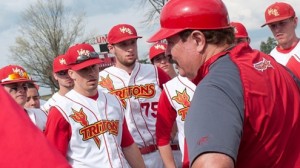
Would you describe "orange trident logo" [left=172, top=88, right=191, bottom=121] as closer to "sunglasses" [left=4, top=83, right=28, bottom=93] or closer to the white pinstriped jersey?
the white pinstriped jersey

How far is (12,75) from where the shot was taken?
212 inches

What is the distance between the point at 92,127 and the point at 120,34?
193 cm

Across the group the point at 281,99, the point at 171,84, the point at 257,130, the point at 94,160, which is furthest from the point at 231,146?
the point at 171,84

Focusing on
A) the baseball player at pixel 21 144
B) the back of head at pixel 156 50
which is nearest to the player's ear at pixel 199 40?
the baseball player at pixel 21 144

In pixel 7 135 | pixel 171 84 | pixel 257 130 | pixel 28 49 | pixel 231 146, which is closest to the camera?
pixel 7 135

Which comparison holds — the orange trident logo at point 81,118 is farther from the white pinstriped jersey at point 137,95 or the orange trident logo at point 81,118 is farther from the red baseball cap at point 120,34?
the red baseball cap at point 120,34

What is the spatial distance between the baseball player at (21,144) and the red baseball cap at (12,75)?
411cm

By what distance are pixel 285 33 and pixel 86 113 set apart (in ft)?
9.38

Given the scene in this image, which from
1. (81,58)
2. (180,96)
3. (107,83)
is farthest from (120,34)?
(81,58)

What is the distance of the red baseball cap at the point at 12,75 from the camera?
5.30 metres

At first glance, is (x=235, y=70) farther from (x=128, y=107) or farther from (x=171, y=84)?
(x=128, y=107)

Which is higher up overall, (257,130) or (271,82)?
(271,82)

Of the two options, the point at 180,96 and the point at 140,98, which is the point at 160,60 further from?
the point at 180,96

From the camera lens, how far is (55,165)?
4.19 feet
